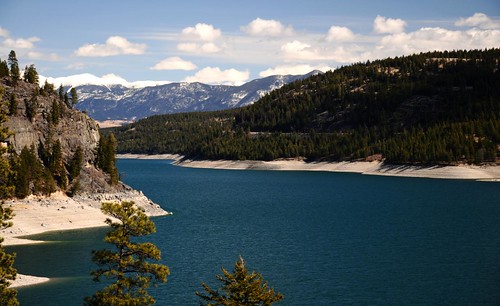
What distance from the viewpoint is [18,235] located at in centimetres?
8569

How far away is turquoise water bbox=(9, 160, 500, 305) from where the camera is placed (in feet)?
190

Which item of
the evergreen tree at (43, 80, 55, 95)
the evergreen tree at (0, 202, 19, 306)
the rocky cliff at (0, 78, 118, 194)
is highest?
the evergreen tree at (43, 80, 55, 95)

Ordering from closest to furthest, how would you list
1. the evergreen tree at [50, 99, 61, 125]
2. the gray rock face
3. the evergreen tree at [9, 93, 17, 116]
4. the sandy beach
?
the sandy beach < the gray rock face < the evergreen tree at [9, 93, 17, 116] < the evergreen tree at [50, 99, 61, 125]

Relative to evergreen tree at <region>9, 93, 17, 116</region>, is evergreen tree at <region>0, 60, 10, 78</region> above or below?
above

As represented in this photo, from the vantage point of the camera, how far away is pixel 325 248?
79.8 meters

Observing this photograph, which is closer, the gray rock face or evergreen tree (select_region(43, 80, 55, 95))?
the gray rock face

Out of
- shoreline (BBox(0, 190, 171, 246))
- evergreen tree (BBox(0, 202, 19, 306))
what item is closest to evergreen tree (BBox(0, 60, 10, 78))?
shoreline (BBox(0, 190, 171, 246))

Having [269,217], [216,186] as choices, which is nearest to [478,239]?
[269,217]

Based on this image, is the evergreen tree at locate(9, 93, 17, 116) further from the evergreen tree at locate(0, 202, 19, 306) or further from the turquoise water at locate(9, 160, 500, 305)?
the evergreen tree at locate(0, 202, 19, 306)

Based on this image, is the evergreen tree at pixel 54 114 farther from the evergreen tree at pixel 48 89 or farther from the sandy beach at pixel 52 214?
the sandy beach at pixel 52 214

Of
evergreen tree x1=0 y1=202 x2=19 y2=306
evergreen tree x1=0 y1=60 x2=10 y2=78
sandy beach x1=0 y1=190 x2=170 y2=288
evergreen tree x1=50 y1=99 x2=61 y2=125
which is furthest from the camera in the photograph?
evergreen tree x1=0 y1=60 x2=10 y2=78

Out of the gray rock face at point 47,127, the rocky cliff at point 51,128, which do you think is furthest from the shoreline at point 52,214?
the gray rock face at point 47,127

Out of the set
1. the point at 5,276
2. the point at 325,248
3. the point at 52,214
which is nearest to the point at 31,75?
the point at 52,214

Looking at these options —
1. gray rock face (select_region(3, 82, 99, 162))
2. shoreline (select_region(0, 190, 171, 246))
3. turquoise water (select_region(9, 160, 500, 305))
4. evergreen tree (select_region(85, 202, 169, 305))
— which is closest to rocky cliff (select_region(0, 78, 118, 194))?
gray rock face (select_region(3, 82, 99, 162))
